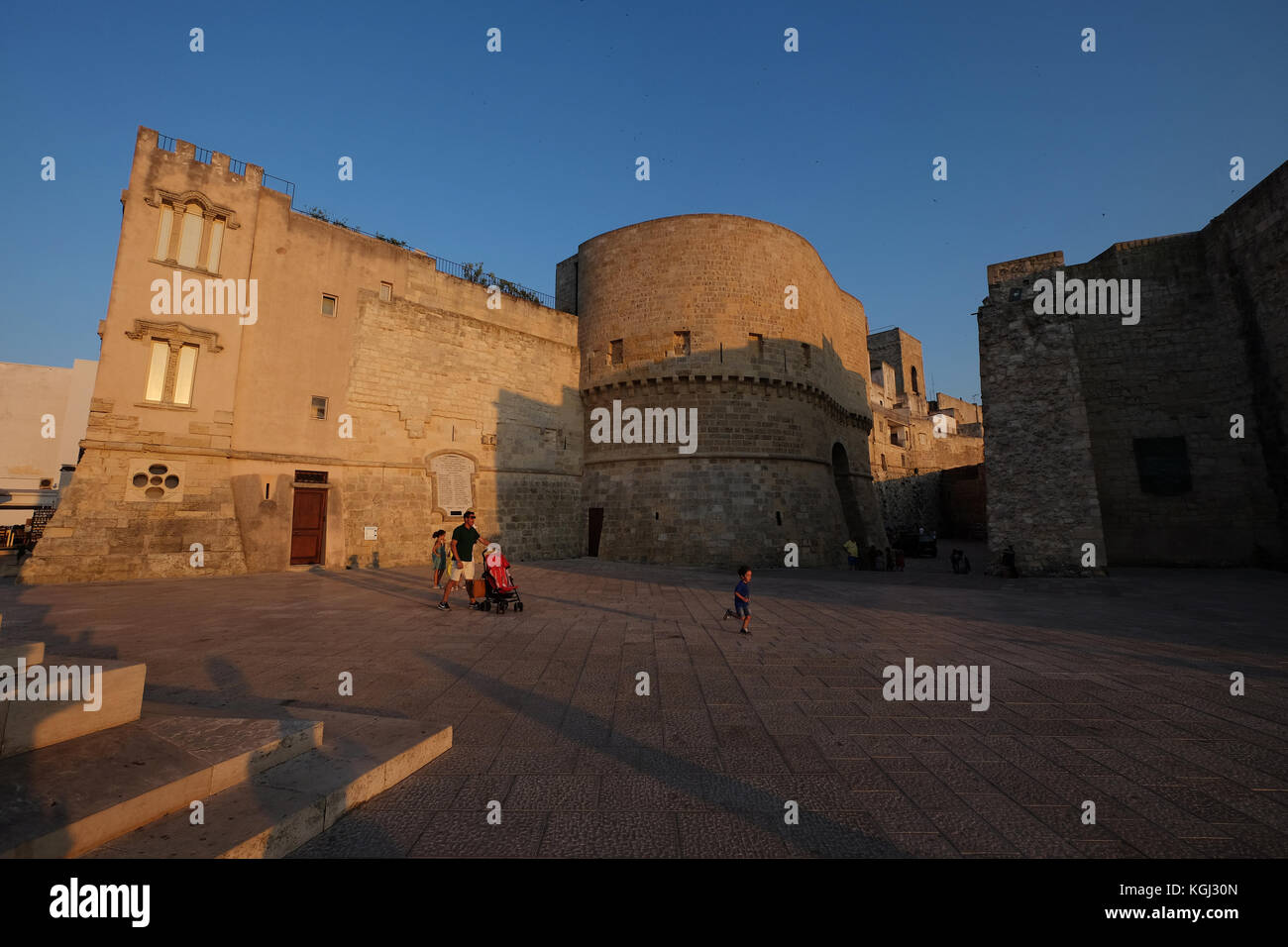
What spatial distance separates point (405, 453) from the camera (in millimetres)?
17750

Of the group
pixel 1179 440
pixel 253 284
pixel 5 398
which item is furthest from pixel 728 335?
pixel 5 398

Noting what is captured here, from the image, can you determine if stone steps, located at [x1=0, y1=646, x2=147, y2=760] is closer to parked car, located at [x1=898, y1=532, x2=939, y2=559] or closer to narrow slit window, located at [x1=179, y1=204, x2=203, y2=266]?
narrow slit window, located at [x1=179, y1=204, x2=203, y2=266]

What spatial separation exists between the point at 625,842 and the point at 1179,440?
20.2m

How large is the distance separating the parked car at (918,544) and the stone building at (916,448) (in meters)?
1.08

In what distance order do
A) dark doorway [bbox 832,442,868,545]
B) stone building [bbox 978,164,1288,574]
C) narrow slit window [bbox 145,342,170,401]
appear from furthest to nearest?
1. dark doorway [bbox 832,442,868,545]
2. narrow slit window [bbox 145,342,170,401]
3. stone building [bbox 978,164,1288,574]

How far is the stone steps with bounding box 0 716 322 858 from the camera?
7.24 feet

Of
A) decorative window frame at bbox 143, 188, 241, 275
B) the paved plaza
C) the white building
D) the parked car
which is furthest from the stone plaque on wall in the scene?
the white building

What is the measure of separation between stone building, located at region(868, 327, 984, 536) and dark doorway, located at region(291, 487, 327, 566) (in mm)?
27765

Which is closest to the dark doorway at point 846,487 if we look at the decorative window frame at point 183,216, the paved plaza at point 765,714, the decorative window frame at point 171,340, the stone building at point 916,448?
the stone building at point 916,448

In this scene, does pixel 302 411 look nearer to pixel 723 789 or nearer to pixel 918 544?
pixel 723 789

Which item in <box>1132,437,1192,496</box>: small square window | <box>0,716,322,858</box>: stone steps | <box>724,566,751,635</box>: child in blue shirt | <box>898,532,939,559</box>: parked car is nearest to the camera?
<box>0,716,322,858</box>: stone steps

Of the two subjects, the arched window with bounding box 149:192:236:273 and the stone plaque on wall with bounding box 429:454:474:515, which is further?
the stone plaque on wall with bounding box 429:454:474:515

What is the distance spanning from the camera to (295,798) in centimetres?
272

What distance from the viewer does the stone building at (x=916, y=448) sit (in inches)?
1350
